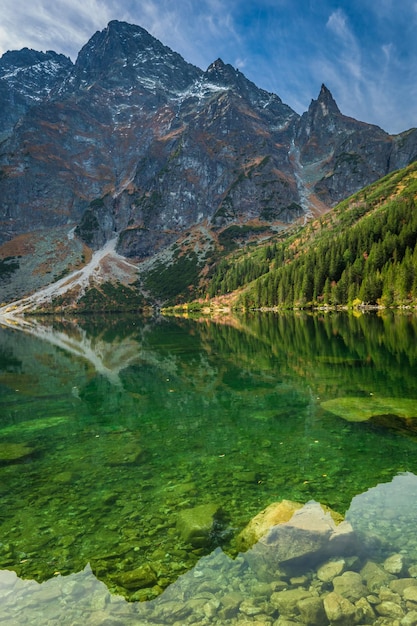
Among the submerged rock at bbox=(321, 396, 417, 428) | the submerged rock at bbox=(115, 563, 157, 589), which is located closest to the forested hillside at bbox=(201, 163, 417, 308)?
the submerged rock at bbox=(321, 396, 417, 428)

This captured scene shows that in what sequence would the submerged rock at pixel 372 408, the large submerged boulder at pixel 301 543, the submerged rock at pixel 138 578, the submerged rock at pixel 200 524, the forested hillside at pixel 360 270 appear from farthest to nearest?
the forested hillside at pixel 360 270
the submerged rock at pixel 372 408
the submerged rock at pixel 200 524
the large submerged boulder at pixel 301 543
the submerged rock at pixel 138 578

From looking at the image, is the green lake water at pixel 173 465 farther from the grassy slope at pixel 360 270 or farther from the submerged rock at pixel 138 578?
the grassy slope at pixel 360 270

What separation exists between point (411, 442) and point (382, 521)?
6.72 meters

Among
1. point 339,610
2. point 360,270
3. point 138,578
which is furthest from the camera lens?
point 360,270

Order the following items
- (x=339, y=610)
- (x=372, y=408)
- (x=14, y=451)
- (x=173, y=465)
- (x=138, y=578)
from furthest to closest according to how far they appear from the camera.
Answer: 1. (x=372, y=408)
2. (x=14, y=451)
3. (x=173, y=465)
4. (x=138, y=578)
5. (x=339, y=610)

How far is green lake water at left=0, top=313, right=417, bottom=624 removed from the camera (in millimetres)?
9023

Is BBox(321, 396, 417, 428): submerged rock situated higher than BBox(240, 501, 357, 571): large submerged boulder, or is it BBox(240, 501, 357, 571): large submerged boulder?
BBox(321, 396, 417, 428): submerged rock

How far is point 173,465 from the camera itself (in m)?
14.8

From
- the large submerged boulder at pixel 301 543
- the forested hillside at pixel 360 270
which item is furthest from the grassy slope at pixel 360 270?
the large submerged boulder at pixel 301 543

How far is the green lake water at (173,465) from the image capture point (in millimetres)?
9023

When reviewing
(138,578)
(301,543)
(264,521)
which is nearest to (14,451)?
(138,578)

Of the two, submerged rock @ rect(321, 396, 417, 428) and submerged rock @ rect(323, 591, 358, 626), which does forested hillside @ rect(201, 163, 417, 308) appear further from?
submerged rock @ rect(323, 591, 358, 626)

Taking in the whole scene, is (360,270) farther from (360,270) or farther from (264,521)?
(264,521)

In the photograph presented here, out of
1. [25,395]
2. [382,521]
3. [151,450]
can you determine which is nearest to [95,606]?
[382,521]
